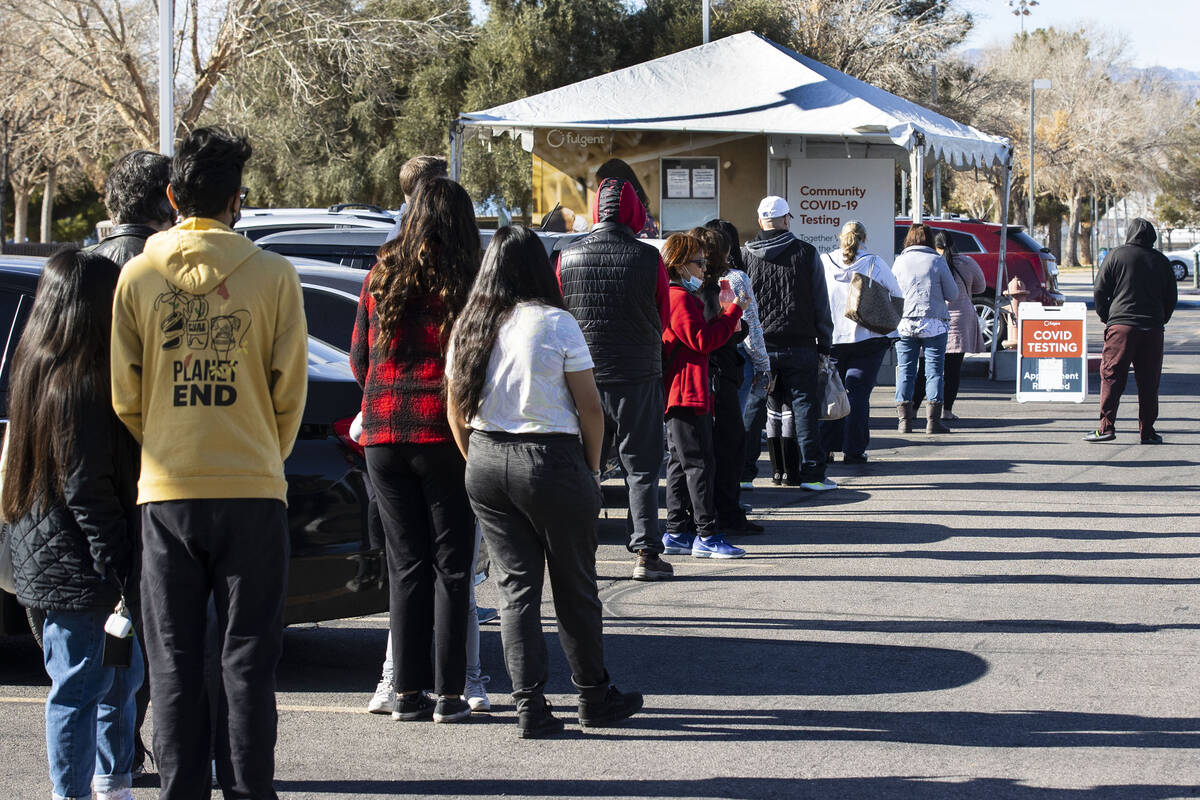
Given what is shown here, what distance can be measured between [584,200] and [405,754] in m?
14.0

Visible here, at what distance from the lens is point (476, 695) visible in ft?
17.4

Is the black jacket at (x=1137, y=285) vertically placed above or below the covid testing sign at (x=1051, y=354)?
above

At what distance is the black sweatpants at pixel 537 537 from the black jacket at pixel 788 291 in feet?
16.3

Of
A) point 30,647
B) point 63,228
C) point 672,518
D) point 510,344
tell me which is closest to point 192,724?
point 510,344

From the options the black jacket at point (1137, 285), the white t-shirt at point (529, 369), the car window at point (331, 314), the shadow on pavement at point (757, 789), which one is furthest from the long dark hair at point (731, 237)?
the black jacket at point (1137, 285)

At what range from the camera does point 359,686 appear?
5.69m

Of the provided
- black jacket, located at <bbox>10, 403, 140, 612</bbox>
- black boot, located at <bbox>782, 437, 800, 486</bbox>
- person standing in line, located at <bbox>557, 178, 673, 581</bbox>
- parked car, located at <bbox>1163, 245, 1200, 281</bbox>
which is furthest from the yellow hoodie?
parked car, located at <bbox>1163, 245, 1200, 281</bbox>

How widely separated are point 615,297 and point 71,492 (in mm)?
3403

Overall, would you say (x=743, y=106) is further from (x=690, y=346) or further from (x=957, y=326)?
(x=690, y=346)

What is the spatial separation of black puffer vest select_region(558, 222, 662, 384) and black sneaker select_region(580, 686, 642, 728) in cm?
204

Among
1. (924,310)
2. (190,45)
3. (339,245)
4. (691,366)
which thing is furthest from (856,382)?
(190,45)

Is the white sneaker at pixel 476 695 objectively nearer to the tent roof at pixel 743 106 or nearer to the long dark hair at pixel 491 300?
the long dark hair at pixel 491 300

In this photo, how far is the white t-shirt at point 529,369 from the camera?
15.5 ft

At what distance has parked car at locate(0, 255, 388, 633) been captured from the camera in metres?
5.16
